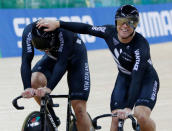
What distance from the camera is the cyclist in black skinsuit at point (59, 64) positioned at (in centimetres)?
661

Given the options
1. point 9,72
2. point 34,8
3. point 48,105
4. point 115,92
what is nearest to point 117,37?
point 115,92

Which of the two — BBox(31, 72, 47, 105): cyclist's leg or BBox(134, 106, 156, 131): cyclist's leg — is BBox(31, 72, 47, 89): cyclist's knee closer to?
BBox(31, 72, 47, 105): cyclist's leg

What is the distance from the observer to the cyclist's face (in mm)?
6352

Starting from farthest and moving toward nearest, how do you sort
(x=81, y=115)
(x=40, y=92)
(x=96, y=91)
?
(x=96, y=91) < (x=81, y=115) < (x=40, y=92)

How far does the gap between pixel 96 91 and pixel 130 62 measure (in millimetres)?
5760

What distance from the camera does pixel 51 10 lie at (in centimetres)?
1884

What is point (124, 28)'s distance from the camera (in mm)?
6391

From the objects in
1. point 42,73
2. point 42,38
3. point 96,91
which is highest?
point 42,38

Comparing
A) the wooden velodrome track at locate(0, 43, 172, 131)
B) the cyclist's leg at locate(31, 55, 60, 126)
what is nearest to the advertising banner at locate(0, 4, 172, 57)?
the wooden velodrome track at locate(0, 43, 172, 131)

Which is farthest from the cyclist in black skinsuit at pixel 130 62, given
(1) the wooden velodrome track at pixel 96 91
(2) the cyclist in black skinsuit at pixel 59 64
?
(1) the wooden velodrome track at pixel 96 91

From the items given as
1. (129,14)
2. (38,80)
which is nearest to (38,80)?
(38,80)

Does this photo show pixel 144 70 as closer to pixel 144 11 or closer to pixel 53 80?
pixel 53 80

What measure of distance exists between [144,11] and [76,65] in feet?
49.3

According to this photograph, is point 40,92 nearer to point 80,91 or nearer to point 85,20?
point 80,91
